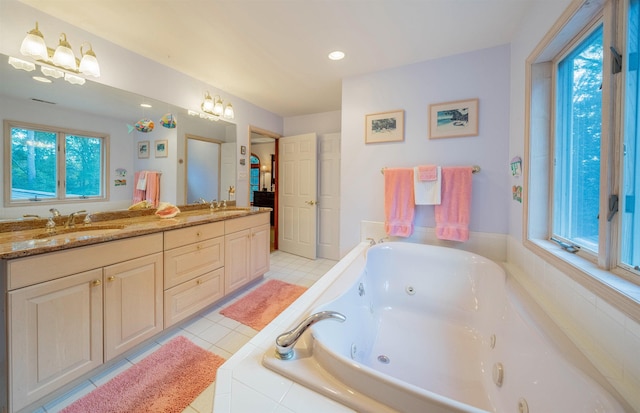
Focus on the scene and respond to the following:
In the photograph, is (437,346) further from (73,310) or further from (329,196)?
(329,196)

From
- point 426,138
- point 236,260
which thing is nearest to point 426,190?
point 426,138

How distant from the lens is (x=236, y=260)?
7.50 ft

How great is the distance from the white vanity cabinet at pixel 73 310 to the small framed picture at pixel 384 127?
2.07 meters

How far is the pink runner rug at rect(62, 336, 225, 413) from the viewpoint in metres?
1.16

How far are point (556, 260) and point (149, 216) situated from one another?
2.94m

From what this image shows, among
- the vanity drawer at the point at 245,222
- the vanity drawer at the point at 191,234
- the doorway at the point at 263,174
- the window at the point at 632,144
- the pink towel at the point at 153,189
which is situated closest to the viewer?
the window at the point at 632,144

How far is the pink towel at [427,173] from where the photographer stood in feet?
6.45

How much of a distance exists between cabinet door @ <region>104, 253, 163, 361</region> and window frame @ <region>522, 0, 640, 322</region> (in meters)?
2.27

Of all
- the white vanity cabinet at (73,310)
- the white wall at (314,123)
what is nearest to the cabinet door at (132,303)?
the white vanity cabinet at (73,310)

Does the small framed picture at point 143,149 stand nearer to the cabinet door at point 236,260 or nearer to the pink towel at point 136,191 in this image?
the pink towel at point 136,191

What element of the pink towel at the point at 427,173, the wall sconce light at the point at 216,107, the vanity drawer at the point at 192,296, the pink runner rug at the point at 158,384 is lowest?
the pink runner rug at the point at 158,384

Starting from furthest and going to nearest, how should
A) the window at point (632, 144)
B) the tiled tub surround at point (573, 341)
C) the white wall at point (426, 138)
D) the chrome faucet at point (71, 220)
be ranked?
the white wall at point (426, 138) → the chrome faucet at point (71, 220) → the window at point (632, 144) → the tiled tub surround at point (573, 341)

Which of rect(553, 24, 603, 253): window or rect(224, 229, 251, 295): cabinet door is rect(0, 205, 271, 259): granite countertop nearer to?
rect(224, 229, 251, 295): cabinet door

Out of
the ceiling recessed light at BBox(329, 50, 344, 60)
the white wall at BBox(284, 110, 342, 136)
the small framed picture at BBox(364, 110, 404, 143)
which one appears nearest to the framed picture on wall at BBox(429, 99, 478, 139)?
the small framed picture at BBox(364, 110, 404, 143)
